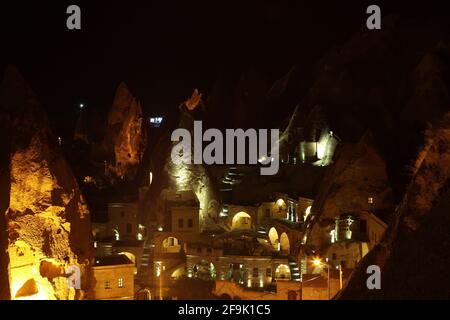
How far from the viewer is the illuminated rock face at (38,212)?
27.4 m

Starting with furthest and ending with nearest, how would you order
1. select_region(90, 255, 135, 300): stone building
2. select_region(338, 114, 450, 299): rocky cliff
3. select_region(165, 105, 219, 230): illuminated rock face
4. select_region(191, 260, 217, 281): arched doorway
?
select_region(165, 105, 219, 230): illuminated rock face, select_region(191, 260, 217, 281): arched doorway, select_region(90, 255, 135, 300): stone building, select_region(338, 114, 450, 299): rocky cliff

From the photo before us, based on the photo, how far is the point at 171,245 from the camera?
138ft

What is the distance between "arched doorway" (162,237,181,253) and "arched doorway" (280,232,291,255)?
774cm

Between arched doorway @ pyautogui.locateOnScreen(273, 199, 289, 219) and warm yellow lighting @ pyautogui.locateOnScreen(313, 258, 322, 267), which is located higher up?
arched doorway @ pyautogui.locateOnScreen(273, 199, 289, 219)

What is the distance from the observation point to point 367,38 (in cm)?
5538

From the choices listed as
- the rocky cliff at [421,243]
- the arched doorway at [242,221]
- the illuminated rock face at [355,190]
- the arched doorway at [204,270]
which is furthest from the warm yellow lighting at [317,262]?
the arched doorway at [242,221]

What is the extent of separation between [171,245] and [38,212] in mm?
15129

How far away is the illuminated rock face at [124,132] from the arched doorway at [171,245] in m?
20.4

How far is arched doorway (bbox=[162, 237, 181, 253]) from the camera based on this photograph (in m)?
41.5

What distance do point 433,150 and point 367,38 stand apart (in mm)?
36928

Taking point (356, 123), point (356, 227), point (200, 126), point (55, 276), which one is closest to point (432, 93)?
point (356, 123)

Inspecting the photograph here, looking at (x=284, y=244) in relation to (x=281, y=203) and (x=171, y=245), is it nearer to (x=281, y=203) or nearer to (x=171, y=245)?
(x=281, y=203)

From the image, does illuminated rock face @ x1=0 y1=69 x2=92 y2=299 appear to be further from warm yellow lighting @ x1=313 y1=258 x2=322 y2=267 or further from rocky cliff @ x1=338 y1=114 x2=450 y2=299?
rocky cliff @ x1=338 y1=114 x2=450 y2=299

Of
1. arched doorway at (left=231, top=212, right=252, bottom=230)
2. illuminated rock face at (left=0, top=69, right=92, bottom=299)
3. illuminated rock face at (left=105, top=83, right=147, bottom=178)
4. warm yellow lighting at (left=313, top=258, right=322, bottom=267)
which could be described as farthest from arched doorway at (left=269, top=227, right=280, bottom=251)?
illuminated rock face at (left=105, top=83, right=147, bottom=178)
